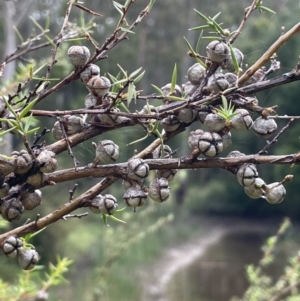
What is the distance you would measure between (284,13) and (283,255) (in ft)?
16.5

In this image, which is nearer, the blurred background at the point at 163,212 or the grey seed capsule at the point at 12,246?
the grey seed capsule at the point at 12,246

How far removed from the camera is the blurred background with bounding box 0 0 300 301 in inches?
121

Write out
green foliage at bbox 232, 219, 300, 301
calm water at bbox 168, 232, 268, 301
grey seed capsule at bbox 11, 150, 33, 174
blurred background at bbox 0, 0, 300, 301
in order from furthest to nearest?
calm water at bbox 168, 232, 268, 301 → blurred background at bbox 0, 0, 300, 301 → green foliage at bbox 232, 219, 300, 301 → grey seed capsule at bbox 11, 150, 33, 174

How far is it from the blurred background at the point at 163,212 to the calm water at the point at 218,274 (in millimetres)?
14

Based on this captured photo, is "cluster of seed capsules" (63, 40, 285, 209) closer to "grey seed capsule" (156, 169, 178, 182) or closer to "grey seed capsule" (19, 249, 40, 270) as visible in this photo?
"grey seed capsule" (156, 169, 178, 182)

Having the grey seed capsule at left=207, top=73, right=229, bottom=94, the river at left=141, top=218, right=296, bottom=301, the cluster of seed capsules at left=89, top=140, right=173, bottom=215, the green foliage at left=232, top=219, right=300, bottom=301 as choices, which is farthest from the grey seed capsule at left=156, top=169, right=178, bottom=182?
the river at left=141, top=218, right=296, bottom=301

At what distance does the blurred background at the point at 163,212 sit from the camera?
3.06 metres

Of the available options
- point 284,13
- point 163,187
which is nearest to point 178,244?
point 284,13

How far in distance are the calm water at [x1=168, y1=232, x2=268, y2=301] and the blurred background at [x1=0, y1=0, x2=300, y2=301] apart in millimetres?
14

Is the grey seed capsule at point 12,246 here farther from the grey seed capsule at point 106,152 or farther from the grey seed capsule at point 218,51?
the grey seed capsule at point 218,51

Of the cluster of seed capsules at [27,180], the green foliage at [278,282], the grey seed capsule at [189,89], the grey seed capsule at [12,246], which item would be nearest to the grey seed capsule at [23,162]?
Answer: the cluster of seed capsules at [27,180]

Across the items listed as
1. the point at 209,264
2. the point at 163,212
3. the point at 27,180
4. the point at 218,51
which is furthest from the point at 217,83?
the point at 163,212

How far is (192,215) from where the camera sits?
31.9 feet

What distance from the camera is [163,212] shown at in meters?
8.09
